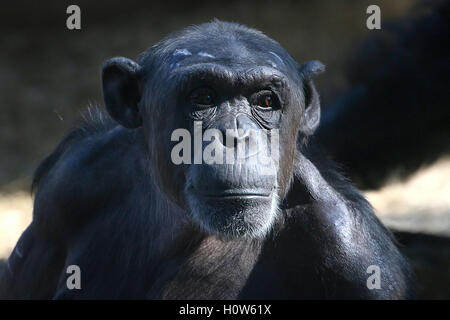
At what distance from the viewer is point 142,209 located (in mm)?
4324

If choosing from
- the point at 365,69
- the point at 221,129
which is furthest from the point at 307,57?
the point at 221,129

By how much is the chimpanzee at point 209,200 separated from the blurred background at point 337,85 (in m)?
1.03

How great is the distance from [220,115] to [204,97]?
14cm

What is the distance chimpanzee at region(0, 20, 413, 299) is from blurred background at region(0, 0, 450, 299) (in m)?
1.03

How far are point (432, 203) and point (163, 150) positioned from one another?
13.0 feet

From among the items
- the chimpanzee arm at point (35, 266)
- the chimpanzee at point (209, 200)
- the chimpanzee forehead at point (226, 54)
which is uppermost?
the chimpanzee forehead at point (226, 54)

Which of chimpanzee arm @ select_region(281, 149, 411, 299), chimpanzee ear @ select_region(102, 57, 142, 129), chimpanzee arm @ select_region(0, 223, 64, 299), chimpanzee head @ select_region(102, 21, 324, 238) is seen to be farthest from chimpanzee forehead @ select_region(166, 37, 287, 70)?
chimpanzee arm @ select_region(0, 223, 64, 299)

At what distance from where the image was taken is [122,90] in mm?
3998

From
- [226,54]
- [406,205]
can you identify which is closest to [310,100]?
[226,54]

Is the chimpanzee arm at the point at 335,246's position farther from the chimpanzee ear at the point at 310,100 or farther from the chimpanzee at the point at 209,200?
the chimpanzee ear at the point at 310,100

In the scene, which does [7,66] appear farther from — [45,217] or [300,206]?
[300,206]

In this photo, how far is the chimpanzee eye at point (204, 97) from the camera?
11.8 feet

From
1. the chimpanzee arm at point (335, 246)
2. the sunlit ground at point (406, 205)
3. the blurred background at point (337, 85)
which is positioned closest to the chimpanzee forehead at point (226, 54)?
the chimpanzee arm at point (335, 246)

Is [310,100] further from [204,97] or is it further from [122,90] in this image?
[122,90]
